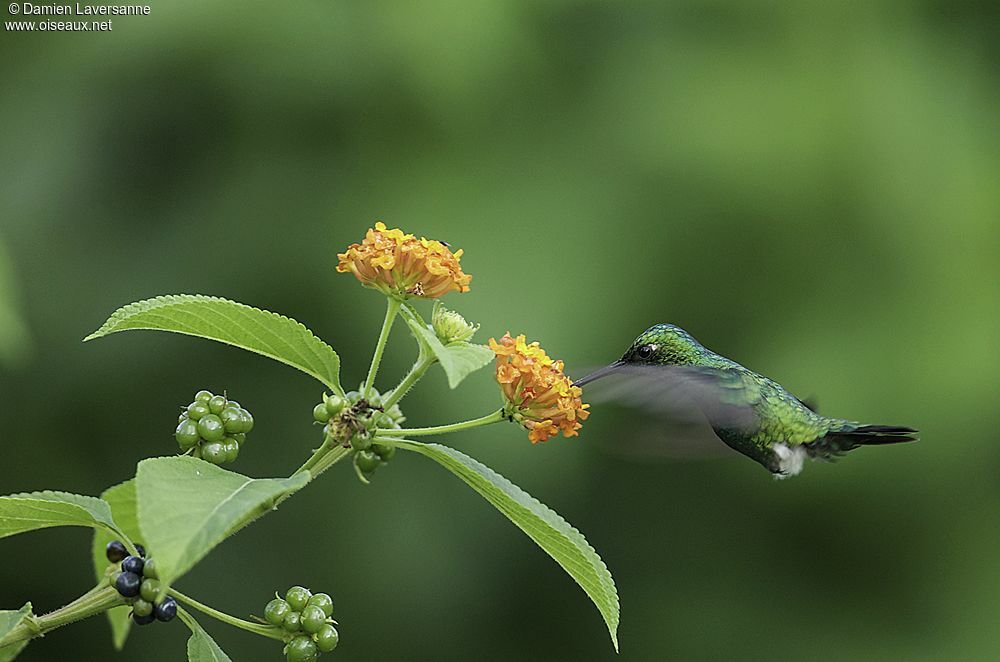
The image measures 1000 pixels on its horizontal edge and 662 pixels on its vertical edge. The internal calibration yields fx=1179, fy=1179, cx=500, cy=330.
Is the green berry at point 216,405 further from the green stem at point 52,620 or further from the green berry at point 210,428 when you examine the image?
the green stem at point 52,620

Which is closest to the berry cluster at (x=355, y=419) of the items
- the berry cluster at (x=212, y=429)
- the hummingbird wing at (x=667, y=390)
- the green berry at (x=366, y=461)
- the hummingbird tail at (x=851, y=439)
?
the green berry at (x=366, y=461)

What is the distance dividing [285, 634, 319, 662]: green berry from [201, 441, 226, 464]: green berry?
22 cm

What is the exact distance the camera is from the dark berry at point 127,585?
117 cm

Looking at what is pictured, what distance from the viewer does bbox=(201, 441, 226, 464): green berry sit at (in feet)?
4.33

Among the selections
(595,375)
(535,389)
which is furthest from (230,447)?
(595,375)

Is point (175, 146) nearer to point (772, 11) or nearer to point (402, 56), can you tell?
point (402, 56)

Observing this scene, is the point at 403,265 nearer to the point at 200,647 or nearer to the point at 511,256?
the point at 200,647

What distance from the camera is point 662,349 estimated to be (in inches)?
75.3

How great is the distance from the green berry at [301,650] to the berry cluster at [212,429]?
0.72 feet

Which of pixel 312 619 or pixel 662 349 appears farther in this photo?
pixel 662 349

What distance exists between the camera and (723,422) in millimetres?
1932

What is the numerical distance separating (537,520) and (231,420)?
37 cm

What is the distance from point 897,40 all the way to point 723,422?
2.06 metres

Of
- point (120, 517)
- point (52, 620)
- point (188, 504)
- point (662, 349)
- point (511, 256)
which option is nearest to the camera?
point (188, 504)
